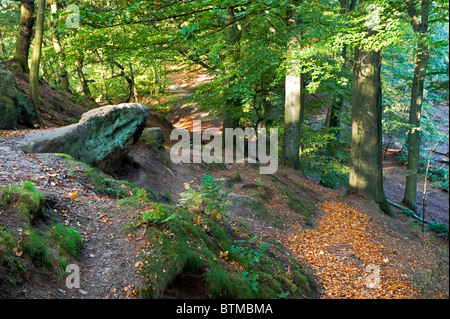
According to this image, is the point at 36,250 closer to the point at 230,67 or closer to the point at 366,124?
the point at 366,124

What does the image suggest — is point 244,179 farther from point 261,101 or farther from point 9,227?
point 9,227

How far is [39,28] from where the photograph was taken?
10.0m

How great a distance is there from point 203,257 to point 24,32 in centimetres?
1239

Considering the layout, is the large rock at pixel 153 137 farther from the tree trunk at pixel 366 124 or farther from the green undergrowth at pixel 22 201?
the green undergrowth at pixel 22 201

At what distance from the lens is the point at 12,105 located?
9062 millimetres

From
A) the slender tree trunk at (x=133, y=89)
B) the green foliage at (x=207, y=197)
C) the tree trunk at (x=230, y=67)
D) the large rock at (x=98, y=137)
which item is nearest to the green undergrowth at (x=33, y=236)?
the green foliage at (x=207, y=197)

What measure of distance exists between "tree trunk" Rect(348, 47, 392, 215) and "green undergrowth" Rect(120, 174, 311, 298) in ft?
22.3

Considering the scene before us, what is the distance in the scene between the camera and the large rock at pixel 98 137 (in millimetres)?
6734

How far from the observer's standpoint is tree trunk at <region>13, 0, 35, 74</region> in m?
12.0

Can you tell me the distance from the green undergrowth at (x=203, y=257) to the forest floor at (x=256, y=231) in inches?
5.9

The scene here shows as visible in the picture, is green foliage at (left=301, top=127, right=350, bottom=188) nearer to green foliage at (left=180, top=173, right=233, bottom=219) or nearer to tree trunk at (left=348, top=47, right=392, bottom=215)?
tree trunk at (left=348, top=47, right=392, bottom=215)

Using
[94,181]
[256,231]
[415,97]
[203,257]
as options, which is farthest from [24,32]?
[415,97]

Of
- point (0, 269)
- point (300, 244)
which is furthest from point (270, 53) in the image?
point (0, 269)
